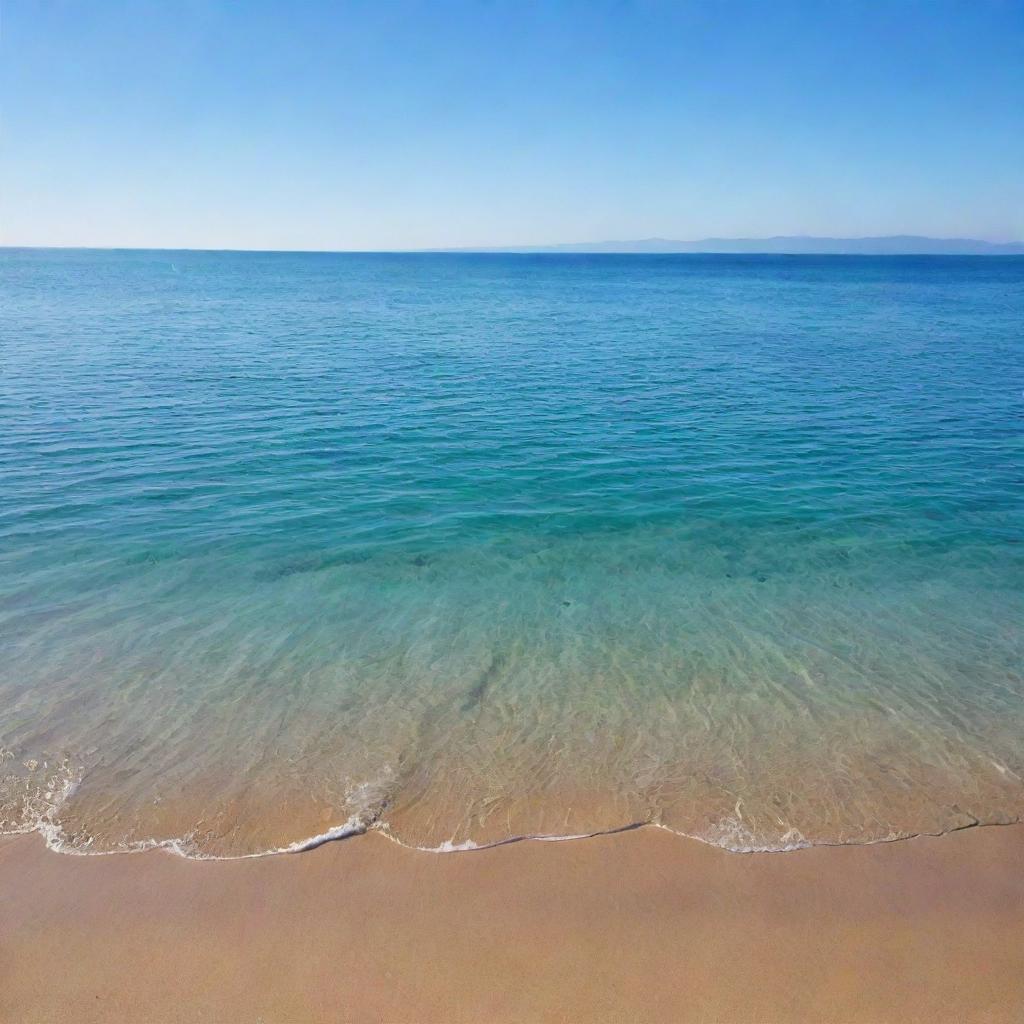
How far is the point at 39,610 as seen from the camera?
40.6ft

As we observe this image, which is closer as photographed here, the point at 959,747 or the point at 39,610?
the point at 959,747

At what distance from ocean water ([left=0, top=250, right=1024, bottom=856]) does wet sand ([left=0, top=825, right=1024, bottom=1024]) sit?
18.0 inches

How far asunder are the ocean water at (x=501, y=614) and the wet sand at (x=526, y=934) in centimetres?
46

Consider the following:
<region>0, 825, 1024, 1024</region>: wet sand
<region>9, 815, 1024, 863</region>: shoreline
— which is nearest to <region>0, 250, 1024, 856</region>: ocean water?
<region>9, 815, 1024, 863</region>: shoreline

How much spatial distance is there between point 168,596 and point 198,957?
791 cm

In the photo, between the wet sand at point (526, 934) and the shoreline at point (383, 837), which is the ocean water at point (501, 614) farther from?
the wet sand at point (526, 934)

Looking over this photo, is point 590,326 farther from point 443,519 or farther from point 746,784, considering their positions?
point 746,784

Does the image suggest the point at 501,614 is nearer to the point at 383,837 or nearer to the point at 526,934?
the point at 383,837

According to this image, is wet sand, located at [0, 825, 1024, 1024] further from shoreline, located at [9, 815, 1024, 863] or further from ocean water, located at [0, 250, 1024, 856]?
ocean water, located at [0, 250, 1024, 856]

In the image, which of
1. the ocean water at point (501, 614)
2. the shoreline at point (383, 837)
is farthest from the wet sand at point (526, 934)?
the ocean water at point (501, 614)

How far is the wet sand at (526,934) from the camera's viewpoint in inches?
244

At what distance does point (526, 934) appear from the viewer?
22.5ft

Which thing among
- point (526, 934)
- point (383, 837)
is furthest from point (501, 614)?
point (526, 934)

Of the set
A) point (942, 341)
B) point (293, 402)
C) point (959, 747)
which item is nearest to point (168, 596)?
point (959, 747)
